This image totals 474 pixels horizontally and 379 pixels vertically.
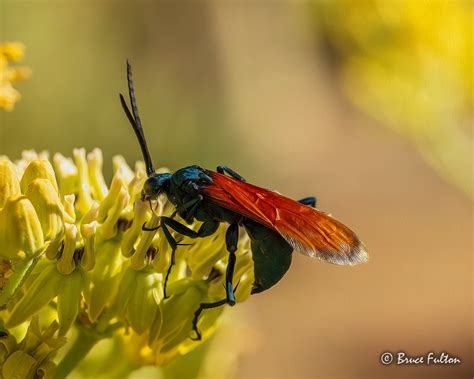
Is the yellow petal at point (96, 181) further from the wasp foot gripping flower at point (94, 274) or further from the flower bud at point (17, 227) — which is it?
the flower bud at point (17, 227)

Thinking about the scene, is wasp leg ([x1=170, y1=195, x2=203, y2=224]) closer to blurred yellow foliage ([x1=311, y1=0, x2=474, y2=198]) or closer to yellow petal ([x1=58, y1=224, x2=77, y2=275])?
yellow petal ([x1=58, y1=224, x2=77, y2=275])

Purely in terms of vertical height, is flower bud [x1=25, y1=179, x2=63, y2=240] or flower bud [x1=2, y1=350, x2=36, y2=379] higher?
flower bud [x1=25, y1=179, x2=63, y2=240]

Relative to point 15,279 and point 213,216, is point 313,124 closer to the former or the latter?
point 213,216

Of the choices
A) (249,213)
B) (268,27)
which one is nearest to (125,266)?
(249,213)

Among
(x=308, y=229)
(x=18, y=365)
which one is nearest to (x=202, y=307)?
(x=308, y=229)

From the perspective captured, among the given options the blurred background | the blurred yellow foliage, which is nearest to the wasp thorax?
the blurred background

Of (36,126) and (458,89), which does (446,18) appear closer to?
(458,89)
